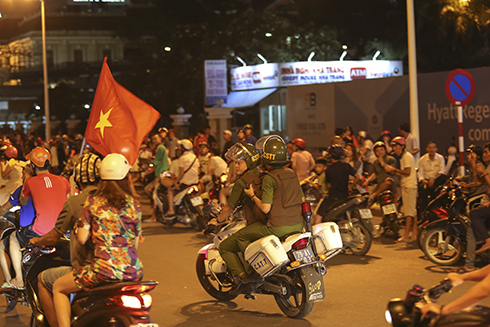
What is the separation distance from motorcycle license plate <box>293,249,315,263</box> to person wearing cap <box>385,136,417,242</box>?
14.3 feet

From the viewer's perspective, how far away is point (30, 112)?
70.5 m

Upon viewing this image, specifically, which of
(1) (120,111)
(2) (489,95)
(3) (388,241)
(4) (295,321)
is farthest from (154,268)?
(2) (489,95)

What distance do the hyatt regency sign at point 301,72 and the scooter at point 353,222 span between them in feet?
72.6

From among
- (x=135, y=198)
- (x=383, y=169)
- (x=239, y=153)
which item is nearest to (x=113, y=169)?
(x=135, y=198)

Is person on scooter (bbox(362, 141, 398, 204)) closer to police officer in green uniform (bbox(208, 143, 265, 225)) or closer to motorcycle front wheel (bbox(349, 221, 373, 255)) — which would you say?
motorcycle front wheel (bbox(349, 221, 373, 255))

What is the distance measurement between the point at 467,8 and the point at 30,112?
205ft

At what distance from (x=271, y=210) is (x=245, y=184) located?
0.39 metres

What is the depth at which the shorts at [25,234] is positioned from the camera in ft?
21.3

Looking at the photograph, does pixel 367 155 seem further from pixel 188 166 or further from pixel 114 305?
pixel 114 305

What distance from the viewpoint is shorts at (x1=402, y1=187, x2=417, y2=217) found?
33.6 feet

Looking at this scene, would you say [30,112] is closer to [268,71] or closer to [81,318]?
[268,71]

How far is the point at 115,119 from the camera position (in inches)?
305

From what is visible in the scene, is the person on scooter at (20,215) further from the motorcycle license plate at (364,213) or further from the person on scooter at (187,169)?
the person on scooter at (187,169)

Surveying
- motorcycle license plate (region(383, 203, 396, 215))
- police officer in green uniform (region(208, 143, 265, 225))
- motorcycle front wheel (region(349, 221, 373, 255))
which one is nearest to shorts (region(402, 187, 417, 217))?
motorcycle license plate (region(383, 203, 396, 215))
